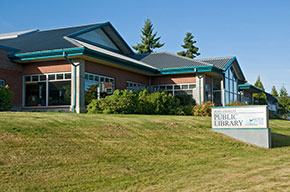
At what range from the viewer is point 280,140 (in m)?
16.8

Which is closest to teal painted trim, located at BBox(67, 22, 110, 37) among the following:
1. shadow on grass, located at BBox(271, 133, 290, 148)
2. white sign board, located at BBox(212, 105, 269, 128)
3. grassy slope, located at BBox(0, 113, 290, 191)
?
grassy slope, located at BBox(0, 113, 290, 191)

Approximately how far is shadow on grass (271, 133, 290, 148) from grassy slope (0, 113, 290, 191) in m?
0.66

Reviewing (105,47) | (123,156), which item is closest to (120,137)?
(123,156)

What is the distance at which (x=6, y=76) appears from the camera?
A: 70.5 feet

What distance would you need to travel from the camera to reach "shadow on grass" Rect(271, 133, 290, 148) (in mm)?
15762

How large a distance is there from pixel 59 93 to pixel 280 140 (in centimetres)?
1250

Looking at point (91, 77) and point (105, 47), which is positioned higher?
point (105, 47)

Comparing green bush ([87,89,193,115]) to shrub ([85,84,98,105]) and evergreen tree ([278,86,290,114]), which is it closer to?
shrub ([85,84,98,105])

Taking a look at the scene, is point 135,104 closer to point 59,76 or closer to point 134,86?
point 59,76

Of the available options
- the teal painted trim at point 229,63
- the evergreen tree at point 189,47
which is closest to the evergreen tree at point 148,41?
the evergreen tree at point 189,47

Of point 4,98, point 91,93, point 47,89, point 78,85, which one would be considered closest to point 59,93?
point 47,89

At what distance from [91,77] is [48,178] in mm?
14524

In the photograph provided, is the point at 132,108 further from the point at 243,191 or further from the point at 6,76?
the point at 243,191

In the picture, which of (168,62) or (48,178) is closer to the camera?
(48,178)
